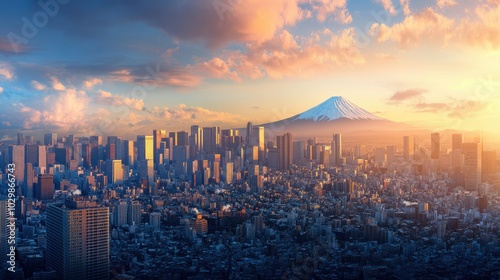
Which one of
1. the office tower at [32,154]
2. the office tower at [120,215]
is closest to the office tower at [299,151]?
the office tower at [120,215]

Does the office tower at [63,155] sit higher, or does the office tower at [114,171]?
the office tower at [63,155]

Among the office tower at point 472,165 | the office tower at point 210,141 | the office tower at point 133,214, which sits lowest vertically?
the office tower at point 133,214

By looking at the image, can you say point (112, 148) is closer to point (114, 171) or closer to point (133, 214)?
point (114, 171)

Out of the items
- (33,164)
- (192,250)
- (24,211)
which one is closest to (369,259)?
(192,250)

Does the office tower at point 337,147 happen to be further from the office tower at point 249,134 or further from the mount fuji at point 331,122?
the office tower at point 249,134

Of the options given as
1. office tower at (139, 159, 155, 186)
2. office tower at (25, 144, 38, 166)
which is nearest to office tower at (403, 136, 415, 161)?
office tower at (139, 159, 155, 186)

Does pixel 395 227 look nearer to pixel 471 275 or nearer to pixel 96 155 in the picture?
pixel 471 275
